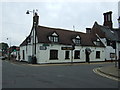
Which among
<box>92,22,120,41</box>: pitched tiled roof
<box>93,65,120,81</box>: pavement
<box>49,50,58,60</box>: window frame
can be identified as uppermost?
<box>92,22,120,41</box>: pitched tiled roof

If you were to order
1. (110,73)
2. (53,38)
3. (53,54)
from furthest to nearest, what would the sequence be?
(53,38), (53,54), (110,73)

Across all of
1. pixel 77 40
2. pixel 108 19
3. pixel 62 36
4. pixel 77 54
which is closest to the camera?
pixel 62 36

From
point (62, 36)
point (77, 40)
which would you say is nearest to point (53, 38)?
point (62, 36)

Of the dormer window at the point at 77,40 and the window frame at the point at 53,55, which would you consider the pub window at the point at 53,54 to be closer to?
the window frame at the point at 53,55

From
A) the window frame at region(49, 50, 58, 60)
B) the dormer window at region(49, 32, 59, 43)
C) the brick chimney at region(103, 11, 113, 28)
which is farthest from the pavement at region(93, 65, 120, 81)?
the brick chimney at region(103, 11, 113, 28)

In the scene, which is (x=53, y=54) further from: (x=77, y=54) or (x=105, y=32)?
(x=105, y=32)

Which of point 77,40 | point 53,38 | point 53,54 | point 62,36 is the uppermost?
point 62,36

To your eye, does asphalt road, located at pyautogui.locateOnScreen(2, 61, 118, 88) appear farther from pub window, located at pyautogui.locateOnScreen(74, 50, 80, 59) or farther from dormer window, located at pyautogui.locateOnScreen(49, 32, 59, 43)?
pub window, located at pyautogui.locateOnScreen(74, 50, 80, 59)

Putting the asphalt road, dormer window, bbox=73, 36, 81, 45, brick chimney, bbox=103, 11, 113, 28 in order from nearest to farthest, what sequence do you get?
the asphalt road
dormer window, bbox=73, 36, 81, 45
brick chimney, bbox=103, 11, 113, 28

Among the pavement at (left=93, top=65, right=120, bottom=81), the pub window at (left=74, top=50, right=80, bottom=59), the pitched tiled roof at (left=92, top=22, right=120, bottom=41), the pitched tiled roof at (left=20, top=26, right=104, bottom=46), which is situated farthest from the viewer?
the pitched tiled roof at (left=92, top=22, right=120, bottom=41)

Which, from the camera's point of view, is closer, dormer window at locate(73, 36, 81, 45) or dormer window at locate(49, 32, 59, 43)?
dormer window at locate(49, 32, 59, 43)

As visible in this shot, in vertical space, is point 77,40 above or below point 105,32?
below

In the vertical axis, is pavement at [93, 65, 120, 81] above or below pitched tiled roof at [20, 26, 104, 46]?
below

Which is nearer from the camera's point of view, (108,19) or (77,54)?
(77,54)
